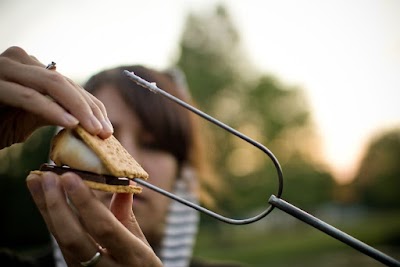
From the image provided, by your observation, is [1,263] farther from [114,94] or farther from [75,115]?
[75,115]

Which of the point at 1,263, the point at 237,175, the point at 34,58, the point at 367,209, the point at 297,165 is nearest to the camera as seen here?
the point at 34,58

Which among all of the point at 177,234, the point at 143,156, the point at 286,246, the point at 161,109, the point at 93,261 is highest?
the point at 161,109

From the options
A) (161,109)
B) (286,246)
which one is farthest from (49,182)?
(286,246)

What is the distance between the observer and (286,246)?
23500 mm

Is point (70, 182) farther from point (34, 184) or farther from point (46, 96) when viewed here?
point (46, 96)

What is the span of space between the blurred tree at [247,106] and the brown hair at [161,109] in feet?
52.7

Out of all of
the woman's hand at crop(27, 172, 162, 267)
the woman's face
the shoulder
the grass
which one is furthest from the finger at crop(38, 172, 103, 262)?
the grass

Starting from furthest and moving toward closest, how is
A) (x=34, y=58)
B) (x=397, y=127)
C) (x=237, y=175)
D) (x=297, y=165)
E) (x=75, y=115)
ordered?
(x=397, y=127)
(x=297, y=165)
(x=237, y=175)
(x=34, y=58)
(x=75, y=115)

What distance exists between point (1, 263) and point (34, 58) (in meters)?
1.46

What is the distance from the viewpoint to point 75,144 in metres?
1.23

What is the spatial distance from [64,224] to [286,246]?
23.2m

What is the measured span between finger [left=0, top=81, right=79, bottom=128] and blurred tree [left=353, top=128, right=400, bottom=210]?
31363mm

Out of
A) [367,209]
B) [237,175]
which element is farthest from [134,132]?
[367,209]

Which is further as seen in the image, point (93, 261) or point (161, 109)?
point (161, 109)
